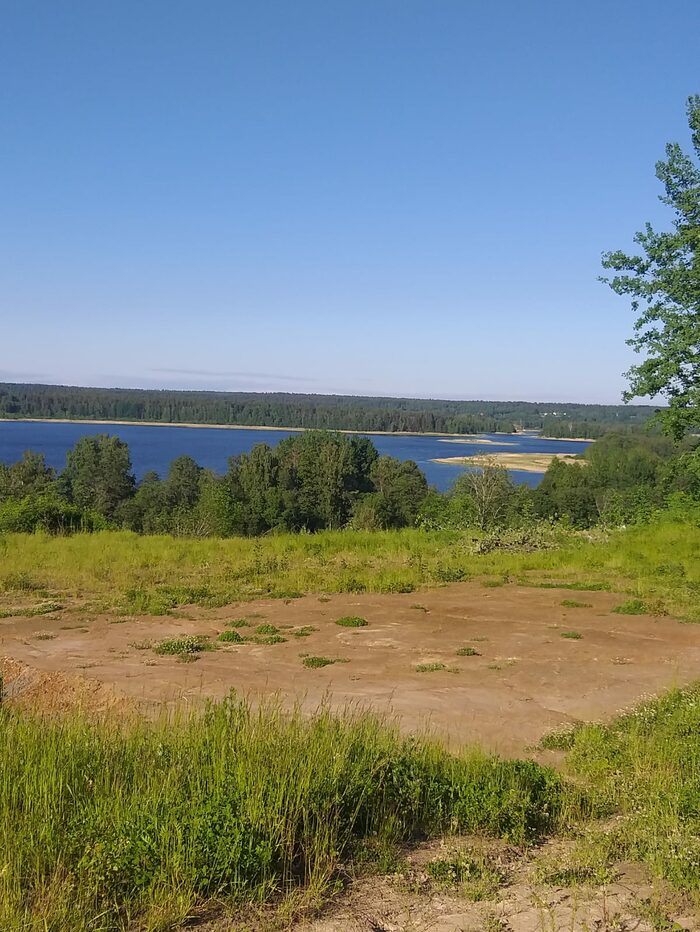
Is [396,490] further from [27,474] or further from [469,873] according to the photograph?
[469,873]

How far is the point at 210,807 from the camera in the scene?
3.26 m

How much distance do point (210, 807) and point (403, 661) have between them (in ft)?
15.5

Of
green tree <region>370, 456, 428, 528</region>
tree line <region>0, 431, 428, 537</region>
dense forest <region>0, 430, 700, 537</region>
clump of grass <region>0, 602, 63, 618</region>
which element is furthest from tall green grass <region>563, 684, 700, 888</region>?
green tree <region>370, 456, 428, 528</region>

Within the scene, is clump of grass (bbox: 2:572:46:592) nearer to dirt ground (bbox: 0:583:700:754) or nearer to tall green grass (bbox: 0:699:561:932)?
dirt ground (bbox: 0:583:700:754)

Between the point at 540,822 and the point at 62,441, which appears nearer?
the point at 540,822

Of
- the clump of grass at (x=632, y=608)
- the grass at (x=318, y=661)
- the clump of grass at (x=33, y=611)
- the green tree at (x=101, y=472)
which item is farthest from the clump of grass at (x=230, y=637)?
the green tree at (x=101, y=472)

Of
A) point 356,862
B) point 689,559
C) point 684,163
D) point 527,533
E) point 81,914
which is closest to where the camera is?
point 81,914

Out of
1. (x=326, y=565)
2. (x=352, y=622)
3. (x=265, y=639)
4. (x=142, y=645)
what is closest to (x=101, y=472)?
(x=326, y=565)

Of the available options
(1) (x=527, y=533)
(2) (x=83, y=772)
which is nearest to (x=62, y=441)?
(1) (x=527, y=533)

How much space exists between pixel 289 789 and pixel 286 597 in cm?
795

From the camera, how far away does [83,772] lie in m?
3.65

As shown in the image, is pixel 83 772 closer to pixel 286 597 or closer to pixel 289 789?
pixel 289 789

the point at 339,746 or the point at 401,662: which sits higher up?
the point at 339,746

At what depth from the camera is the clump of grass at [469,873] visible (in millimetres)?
3262
